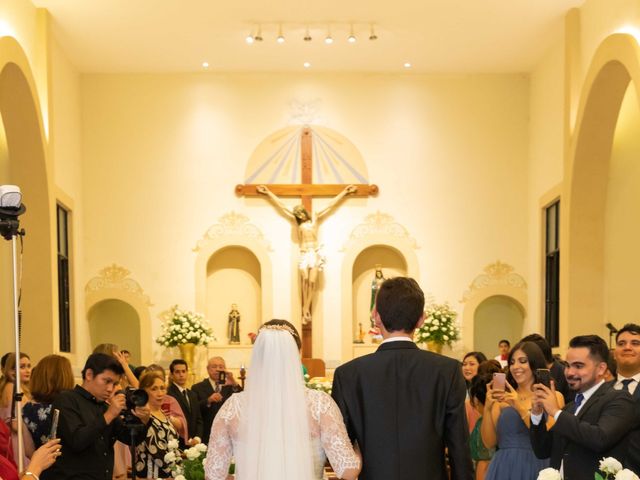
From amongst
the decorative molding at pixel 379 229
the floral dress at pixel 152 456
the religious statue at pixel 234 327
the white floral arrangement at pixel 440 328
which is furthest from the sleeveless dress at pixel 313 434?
the decorative molding at pixel 379 229

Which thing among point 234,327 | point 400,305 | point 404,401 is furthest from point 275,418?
point 234,327

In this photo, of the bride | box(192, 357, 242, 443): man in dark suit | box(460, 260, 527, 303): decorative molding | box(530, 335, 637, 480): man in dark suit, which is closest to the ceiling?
box(460, 260, 527, 303): decorative molding

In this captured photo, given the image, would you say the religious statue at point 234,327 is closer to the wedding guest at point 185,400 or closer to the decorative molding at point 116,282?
the decorative molding at point 116,282

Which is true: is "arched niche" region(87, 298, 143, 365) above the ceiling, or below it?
below

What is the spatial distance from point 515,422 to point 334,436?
2.30 meters

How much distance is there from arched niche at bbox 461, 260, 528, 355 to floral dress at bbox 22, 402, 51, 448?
11.3 m

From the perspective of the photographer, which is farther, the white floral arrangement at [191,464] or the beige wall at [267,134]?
the beige wall at [267,134]

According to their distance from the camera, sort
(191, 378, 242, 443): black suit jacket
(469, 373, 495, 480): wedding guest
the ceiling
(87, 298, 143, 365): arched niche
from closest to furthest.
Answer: (469, 373, 495, 480): wedding guest, (191, 378, 242, 443): black suit jacket, the ceiling, (87, 298, 143, 365): arched niche

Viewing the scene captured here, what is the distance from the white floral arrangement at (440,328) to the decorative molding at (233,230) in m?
2.95

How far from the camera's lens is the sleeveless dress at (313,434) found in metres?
4.57

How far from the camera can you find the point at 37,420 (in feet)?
21.3

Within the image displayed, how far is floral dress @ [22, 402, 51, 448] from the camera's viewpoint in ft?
21.2

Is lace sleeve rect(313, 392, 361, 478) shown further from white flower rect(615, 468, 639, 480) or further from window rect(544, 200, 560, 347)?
window rect(544, 200, 560, 347)

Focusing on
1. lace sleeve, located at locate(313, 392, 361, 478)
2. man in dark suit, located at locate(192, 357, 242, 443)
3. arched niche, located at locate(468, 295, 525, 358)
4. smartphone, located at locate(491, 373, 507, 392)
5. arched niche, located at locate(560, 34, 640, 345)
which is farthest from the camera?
arched niche, located at locate(468, 295, 525, 358)
